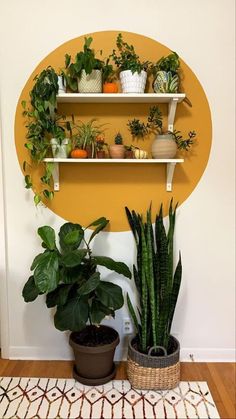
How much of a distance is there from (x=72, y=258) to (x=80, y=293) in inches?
7.8

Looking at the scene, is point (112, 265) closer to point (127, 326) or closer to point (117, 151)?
point (127, 326)

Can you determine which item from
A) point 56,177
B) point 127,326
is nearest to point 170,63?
point 56,177

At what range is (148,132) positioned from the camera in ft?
7.02

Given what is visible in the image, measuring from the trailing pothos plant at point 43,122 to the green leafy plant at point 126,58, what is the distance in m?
0.41

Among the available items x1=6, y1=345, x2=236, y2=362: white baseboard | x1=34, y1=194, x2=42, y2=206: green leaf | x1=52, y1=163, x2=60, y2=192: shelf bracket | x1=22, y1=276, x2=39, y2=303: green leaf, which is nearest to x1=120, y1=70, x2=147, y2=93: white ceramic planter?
x1=52, y1=163, x2=60, y2=192: shelf bracket

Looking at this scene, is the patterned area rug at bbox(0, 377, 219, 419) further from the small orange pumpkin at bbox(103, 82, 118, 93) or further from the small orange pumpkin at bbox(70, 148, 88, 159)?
the small orange pumpkin at bbox(103, 82, 118, 93)

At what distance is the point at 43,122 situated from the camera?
6.39ft

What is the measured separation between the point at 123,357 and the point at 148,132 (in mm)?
1563

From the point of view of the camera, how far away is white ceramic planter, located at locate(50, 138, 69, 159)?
199 cm

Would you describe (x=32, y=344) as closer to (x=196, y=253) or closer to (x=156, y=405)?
(x=156, y=405)

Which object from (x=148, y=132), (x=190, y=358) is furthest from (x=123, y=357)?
(x=148, y=132)

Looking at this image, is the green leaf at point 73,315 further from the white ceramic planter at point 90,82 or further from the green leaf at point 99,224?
the white ceramic planter at point 90,82

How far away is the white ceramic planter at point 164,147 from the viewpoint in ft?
6.44

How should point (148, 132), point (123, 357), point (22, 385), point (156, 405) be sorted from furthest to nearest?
point (123, 357), point (148, 132), point (22, 385), point (156, 405)
